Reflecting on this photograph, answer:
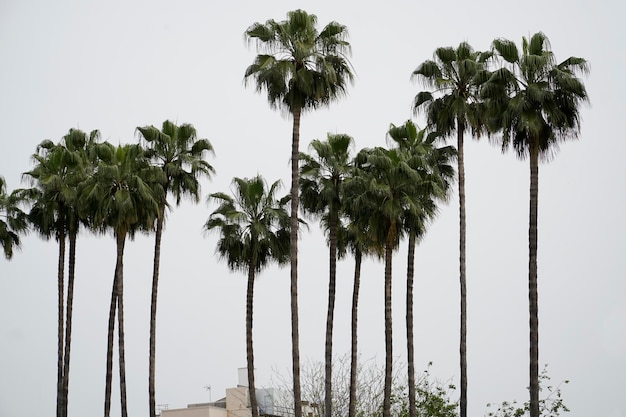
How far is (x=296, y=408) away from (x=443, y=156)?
49.9 feet

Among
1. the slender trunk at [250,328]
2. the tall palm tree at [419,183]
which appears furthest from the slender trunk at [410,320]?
the slender trunk at [250,328]

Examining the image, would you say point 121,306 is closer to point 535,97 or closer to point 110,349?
point 110,349

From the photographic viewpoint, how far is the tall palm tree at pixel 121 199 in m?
47.9

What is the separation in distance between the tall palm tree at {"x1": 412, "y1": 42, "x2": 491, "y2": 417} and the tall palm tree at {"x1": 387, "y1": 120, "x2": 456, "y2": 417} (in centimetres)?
185

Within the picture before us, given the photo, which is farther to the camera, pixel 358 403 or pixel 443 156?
pixel 358 403

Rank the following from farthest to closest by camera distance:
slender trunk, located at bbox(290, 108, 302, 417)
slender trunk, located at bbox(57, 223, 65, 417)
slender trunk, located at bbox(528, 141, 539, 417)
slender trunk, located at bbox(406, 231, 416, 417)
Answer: slender trunk, located at bbox(57, 223, 65, 417), slender trunk, located at bbox(406, 231, 416, 417), slender trunk, located at bbox(290, 108, 302, 417), slender trunk, located at bbox(528, 141, 539, 417)

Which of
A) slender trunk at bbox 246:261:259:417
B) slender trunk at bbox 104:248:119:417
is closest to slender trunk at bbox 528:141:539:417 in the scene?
slender trunk at bbox 246:261:259:417

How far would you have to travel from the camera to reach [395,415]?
5362 centimetres

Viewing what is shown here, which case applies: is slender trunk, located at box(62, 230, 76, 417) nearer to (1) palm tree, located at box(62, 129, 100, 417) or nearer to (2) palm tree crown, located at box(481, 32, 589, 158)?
(1) palm tree, located at box(62, 129, 100, 417)

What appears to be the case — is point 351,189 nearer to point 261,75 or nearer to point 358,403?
point 261,75

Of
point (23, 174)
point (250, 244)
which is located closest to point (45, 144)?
point (23, 174)

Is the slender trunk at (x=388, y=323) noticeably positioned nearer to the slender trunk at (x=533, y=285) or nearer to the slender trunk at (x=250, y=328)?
the slender trunk at (x=250, y=328)

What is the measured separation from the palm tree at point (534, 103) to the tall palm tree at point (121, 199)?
59.9 ft

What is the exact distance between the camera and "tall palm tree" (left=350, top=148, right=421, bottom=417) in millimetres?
44531
